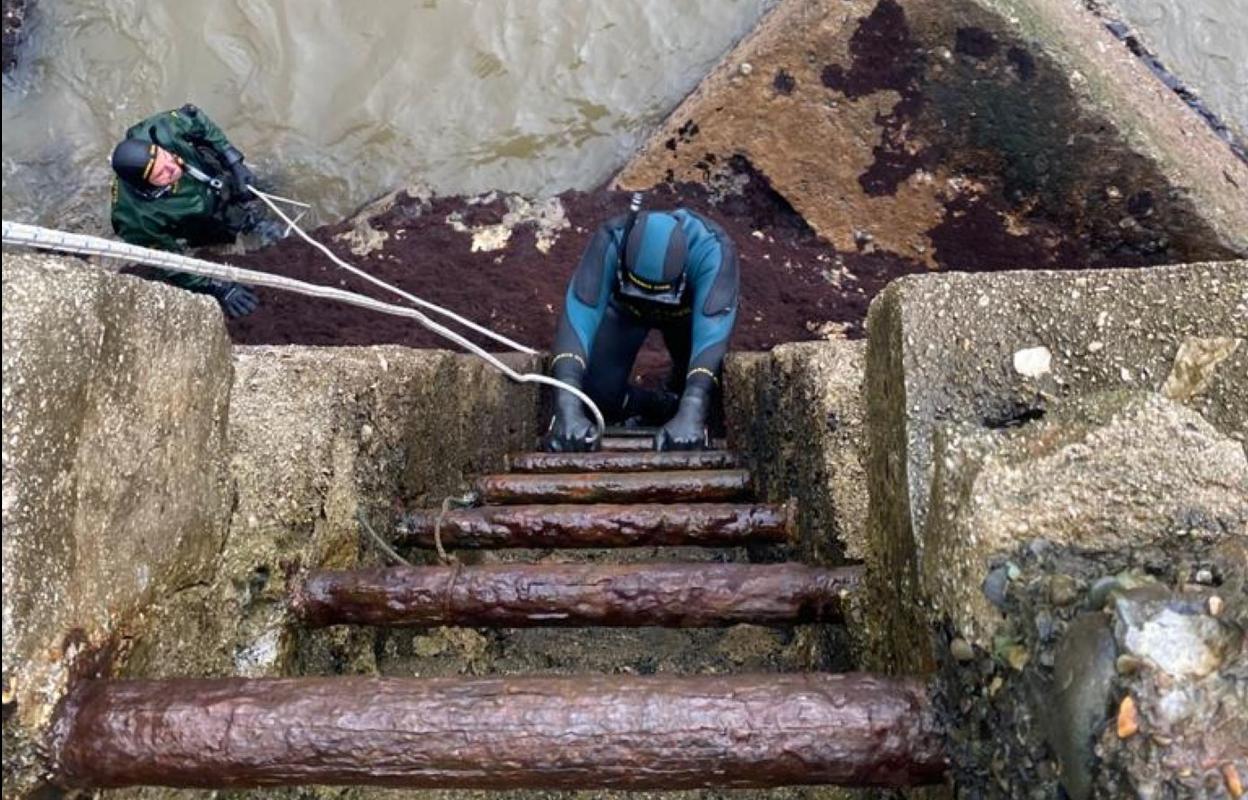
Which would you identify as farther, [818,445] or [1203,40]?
[1203,40]

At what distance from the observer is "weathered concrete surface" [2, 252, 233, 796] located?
132 centimetres

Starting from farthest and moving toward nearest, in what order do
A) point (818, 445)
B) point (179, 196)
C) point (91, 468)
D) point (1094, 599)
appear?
1. point (179, 196)
2. point (818, 445)
3. point (91, 468)
4. point (1094, 599)

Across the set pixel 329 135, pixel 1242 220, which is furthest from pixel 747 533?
pixel 329 135

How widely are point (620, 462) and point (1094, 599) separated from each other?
2.90 meters

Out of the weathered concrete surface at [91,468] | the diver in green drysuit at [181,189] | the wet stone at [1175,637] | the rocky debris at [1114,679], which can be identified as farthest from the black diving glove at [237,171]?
the wet stone at [1175,637]

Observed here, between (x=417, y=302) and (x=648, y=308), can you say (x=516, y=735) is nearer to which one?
(x=417, y=302)

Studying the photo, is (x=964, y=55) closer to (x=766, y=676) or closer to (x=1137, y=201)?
(x=1137, y=201)

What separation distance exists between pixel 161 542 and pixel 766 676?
1.05m

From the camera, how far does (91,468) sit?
1482 millimetres

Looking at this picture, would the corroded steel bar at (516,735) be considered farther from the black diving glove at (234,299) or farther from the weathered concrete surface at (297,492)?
the black diving glove at (234,299)

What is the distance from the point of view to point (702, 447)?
178 inches

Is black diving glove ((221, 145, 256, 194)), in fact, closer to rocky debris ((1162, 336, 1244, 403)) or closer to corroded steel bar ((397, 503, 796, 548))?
corroded steel bar ((397, 503, 796, 548))

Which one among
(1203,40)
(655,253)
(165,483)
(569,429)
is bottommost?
(569,429)

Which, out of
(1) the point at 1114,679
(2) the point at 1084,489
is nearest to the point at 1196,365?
(2) the point at 1084,489
